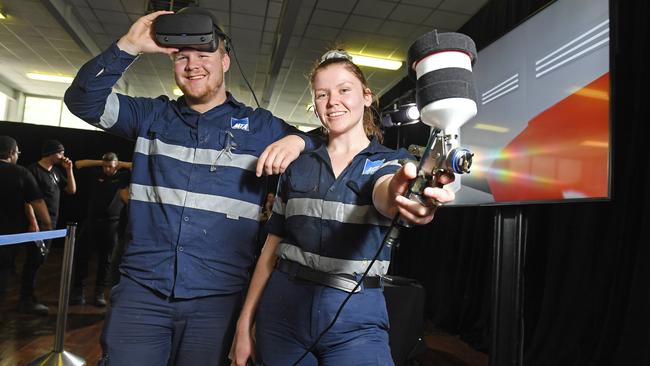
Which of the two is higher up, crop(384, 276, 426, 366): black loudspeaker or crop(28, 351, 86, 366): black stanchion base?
crop(384, 276, 426, 366): black loudspeaker

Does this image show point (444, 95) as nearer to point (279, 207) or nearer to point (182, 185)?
point (279, 207)

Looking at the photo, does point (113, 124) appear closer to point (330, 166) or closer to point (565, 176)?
point (330, 166)

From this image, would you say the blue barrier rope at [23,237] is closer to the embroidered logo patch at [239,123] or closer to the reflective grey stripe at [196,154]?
the reflective grey stripe at [196,154]

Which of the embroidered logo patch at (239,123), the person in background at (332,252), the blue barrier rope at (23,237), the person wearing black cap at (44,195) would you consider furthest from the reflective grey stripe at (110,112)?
the person wearing black cap at (44,195)

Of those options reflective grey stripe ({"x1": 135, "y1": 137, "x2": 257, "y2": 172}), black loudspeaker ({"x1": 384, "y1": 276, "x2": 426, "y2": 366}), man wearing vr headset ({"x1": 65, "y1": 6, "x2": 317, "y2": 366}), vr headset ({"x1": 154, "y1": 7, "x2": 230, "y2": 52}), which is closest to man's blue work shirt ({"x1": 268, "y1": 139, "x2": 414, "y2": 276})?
man wearing vr headset ({"x1": 65, "y1": 6, "x2": 317, "y2": 366})

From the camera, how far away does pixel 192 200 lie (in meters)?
1.16

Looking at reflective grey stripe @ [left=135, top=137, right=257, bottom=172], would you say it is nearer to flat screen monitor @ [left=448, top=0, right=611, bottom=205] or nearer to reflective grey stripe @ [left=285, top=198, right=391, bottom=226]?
reflective grey stripe @ [left=285, top=198, right=391, bottom=226]

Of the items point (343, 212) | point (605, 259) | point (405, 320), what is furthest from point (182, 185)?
point (605, 259)

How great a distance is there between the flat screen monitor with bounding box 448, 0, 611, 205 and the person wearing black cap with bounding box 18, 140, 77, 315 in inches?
141

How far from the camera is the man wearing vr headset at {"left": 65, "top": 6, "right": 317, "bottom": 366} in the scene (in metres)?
1.09

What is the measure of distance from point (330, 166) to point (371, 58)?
5417 millimetres

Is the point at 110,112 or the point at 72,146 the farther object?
the point at 72,146

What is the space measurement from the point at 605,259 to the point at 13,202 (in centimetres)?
411

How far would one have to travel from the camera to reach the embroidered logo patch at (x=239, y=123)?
1254 mm
